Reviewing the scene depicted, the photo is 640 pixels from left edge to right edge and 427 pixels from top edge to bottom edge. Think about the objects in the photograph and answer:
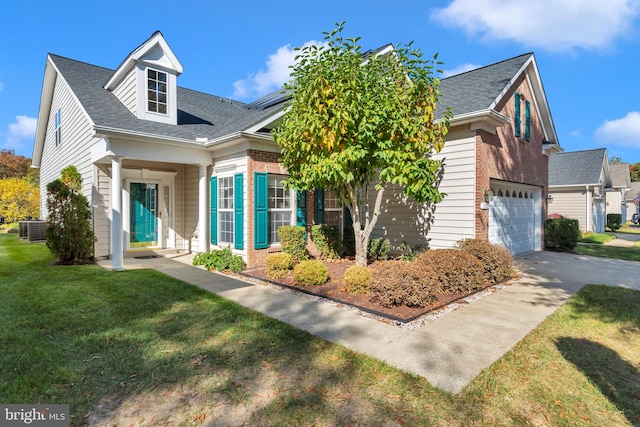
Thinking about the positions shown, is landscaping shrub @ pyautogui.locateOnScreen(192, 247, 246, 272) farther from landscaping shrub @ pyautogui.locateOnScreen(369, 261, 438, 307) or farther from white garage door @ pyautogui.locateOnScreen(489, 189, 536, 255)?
white garage door @ pyautogui.locateOnScreen(489, 189, 536, 255)

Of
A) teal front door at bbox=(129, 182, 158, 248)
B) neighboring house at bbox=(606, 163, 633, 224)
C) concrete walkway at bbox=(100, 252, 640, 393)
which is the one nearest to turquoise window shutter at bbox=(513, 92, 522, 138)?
concrete walkway at bbox=(100, 252, 640, 393)

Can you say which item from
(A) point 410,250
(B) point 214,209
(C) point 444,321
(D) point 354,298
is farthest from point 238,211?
(C) point 444,321

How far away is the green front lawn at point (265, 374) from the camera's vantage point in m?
2.52

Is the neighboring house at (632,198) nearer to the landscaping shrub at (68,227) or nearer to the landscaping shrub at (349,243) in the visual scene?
the landscaping shrub at (349,243)

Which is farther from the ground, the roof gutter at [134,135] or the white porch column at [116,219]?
the roof gutter at [134,135]

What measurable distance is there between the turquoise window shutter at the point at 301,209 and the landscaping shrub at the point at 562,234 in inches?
362

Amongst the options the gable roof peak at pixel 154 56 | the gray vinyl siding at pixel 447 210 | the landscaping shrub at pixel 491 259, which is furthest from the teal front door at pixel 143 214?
the landscaping shrub at pixel 491 259

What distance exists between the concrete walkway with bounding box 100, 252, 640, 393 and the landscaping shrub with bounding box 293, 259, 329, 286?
0.42 meters

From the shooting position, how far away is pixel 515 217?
10.3 meters

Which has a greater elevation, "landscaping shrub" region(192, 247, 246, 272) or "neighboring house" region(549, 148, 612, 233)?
"neighboring house" region(549, 148, 612, 233)

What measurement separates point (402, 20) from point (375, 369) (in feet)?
34.7

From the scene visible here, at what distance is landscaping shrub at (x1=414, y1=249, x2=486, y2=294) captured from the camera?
593 centimetres

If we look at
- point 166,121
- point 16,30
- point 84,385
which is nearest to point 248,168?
point 166,121

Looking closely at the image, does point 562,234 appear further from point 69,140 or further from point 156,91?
point 69,140
